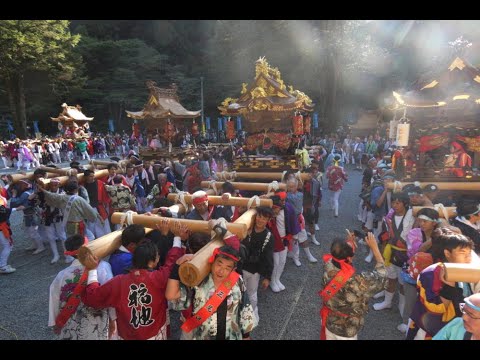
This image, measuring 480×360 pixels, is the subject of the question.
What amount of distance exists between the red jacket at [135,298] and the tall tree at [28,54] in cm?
3207

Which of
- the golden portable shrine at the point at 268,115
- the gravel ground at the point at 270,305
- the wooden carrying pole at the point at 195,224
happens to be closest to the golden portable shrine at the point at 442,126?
the gravel ground at the point at 270,305

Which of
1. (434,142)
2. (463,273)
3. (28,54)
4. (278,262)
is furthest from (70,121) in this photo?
(463,273)

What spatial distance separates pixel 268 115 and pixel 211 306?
8754 mm

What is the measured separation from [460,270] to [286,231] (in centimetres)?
338

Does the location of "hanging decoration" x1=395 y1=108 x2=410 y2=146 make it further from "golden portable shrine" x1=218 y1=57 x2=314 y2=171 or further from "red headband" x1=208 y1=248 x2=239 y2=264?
"red headband" x1=208 y1=248 x2=239 y2=264

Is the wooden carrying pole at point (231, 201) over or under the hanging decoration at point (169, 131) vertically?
under

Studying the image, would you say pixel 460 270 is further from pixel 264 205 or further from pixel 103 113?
pixel 103 113

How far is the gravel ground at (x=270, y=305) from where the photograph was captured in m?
4.56

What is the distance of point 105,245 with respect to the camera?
330 cm

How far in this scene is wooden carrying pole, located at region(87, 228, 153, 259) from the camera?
10.2ft

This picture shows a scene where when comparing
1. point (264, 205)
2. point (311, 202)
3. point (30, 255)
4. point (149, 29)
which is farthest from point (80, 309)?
point (149, 29)

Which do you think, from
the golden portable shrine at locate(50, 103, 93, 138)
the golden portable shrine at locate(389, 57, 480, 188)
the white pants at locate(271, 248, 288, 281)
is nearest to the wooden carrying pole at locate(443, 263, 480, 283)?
the white pants at locate(271, 248, 288, 281)

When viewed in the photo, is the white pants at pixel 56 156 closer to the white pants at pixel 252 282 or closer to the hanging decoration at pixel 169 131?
the hanging decoration at pixel 169 131

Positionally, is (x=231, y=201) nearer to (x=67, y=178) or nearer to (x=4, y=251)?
(x=67, y=178)
